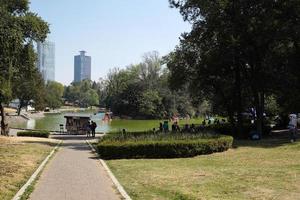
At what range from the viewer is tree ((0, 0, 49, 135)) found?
28837 millimetres

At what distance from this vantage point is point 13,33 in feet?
95.0

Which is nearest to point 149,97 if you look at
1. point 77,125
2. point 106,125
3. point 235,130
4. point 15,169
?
point 106,125

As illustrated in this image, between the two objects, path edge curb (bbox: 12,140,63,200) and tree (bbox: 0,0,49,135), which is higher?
tree (bbox: 0,0,49,135)

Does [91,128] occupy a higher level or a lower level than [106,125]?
higher


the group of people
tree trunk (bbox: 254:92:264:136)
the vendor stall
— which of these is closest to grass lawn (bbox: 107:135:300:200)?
tree trunk (bbox: 254:92:264:136)

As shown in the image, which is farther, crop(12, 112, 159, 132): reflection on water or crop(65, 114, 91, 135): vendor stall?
crop(12, 112, 159, 132): reflection on water

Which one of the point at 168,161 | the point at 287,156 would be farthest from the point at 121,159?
the point at 287,156

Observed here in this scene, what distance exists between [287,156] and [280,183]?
8.26m

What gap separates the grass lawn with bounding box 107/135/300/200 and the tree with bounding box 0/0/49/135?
11035 millimetres

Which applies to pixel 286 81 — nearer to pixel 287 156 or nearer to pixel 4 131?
pixel 287 156

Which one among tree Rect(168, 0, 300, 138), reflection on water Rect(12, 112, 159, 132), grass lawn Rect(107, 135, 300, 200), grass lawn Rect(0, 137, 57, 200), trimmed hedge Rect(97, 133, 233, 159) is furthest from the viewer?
reflection on water Rect(12, 112, 159, 132)

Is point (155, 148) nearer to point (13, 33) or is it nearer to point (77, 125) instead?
point (13, 33)

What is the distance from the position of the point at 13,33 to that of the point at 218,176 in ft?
56.3

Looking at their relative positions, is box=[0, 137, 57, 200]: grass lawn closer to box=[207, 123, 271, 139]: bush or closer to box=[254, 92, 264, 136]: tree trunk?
box=[254, 92, 264, 136]: tree trunk
